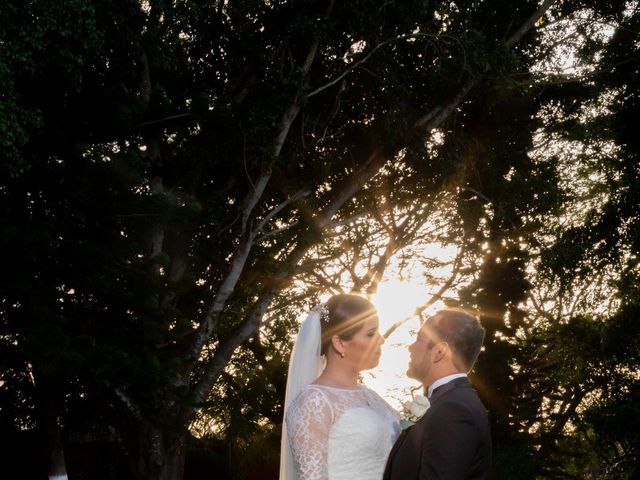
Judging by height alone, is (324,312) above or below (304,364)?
above

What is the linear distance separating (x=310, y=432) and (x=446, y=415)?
3.51ft

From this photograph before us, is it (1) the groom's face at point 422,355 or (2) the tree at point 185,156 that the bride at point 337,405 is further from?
(2) the tree at point 185,156

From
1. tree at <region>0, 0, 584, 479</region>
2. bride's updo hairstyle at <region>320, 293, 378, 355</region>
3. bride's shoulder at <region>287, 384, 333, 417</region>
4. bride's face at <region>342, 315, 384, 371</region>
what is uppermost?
tree at <region>0, 0, 584, 479</region>

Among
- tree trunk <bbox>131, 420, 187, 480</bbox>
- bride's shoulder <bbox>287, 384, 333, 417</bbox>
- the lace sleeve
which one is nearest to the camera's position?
the lace sleeve

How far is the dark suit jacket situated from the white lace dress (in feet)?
1.78

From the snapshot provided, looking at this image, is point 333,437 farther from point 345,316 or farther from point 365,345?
point 345,316

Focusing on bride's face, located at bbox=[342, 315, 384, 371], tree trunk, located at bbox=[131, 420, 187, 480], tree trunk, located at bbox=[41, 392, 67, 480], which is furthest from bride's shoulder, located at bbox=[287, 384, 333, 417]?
tree trunk, located at bbox=[41, 392, 67, 480]

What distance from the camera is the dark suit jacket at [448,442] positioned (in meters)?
3.34

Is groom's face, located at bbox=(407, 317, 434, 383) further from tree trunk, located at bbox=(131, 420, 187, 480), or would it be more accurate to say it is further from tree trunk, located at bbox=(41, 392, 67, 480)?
tree trunk, located at bbox=(41, 392, 67, 480)

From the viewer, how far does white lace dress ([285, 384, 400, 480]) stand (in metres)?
4.20

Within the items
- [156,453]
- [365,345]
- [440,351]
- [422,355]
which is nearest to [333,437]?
[365,345]

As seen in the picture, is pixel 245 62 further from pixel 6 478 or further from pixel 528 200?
pixel 6 478

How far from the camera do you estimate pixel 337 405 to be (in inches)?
171

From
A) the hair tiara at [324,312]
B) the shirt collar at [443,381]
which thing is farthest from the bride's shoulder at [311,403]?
the shirt collar at [443,381]
